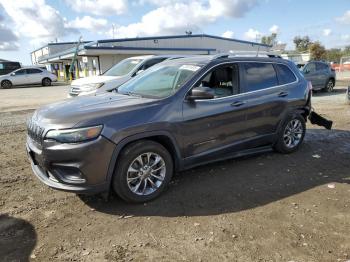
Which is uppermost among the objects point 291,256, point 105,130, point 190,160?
point 105,130

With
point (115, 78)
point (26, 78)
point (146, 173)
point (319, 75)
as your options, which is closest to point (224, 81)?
point (146, 173)

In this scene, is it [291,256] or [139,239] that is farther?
[139,239]

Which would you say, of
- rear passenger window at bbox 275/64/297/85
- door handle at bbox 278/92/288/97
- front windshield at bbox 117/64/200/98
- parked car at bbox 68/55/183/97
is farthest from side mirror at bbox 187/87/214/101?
parked car at bbox 68/55/183/97

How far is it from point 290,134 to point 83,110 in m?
3.86

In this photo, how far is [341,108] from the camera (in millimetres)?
11508

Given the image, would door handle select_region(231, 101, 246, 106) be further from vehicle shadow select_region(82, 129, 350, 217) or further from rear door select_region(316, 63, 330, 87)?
rear door select_region(316, 63, 330, 87)

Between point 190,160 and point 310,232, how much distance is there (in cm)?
173

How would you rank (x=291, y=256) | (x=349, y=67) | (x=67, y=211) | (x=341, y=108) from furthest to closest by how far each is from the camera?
(x=349, y=67) < (x=341, y=108) < (x=67, y=211) < (x=291, y=256)

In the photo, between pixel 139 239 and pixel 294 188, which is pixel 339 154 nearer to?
pixel 294 188

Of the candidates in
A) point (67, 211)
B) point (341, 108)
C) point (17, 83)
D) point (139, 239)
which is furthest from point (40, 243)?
point (17, 83)

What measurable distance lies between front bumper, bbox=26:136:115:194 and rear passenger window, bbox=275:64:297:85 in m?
3.48

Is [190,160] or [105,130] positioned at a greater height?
[105,130]

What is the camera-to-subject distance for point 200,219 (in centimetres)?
390

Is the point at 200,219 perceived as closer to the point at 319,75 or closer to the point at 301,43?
the point at 319,75
